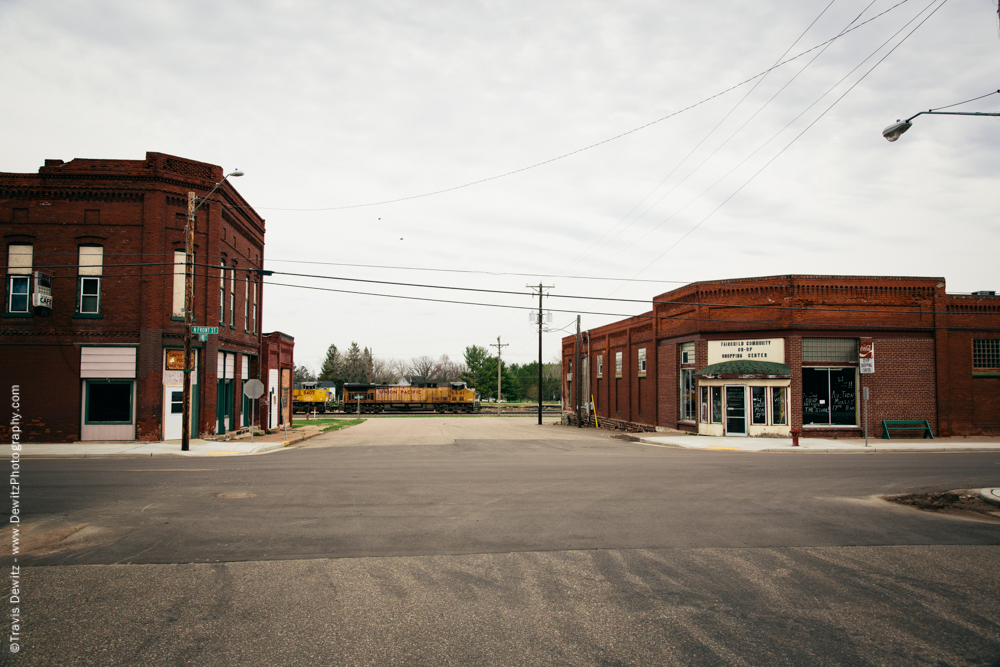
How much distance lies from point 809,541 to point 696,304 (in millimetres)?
23174

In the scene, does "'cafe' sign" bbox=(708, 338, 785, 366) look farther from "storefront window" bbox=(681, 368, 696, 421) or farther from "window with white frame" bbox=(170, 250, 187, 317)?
"window with white frame" bbox=(170, 250, 187, 317)

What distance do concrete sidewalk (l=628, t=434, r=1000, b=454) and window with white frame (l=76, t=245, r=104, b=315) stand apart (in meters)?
24.8

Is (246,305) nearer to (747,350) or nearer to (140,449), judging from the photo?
(140,449)

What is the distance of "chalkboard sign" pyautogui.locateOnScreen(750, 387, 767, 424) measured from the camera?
2988 cm

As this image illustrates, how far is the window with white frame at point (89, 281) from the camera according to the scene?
82.5 ft

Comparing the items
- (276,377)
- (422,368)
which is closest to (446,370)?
(422,368)

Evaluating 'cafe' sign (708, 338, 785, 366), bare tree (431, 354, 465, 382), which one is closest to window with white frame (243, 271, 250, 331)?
'cafe' sign (708, 338, 785, 366)

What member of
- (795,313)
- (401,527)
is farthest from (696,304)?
(401,527)

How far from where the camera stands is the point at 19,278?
82.2 ft

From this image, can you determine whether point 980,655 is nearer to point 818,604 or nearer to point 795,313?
point 818,604

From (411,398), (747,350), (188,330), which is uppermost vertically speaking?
(188,330)

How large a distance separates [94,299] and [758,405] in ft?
98.2

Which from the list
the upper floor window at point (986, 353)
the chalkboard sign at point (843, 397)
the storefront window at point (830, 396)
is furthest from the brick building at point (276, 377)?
the upper floor window at point (986, 353)

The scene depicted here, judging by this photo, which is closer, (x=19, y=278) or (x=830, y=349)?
(x=19, y=278)
